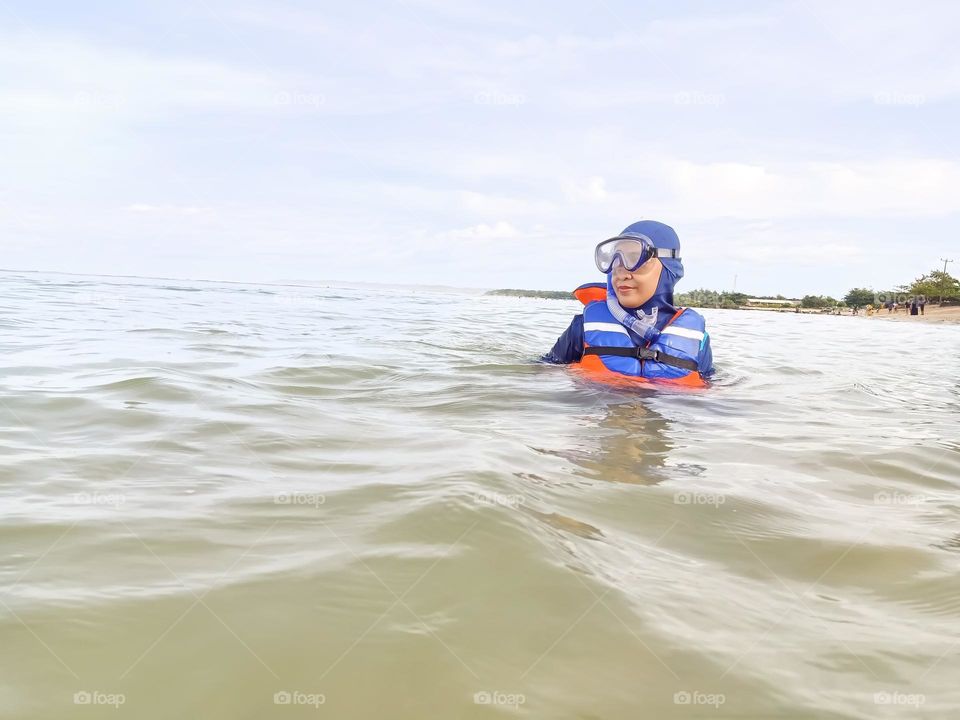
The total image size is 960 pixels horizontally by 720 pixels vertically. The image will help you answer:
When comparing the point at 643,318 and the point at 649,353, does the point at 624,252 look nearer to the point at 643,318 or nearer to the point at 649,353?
the point at 643,318

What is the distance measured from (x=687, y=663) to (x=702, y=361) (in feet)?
17.4

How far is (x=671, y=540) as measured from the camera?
2.61 meters

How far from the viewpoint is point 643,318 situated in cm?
655

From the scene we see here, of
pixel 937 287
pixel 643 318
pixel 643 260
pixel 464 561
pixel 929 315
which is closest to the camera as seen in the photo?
pixel 464 561

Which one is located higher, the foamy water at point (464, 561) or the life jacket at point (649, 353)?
the life jacket at point (649, 353)

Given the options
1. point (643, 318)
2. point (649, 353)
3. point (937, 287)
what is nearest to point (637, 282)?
point (643, 318)

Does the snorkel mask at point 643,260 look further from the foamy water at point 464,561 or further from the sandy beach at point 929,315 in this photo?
the sandy beach at point 929,315

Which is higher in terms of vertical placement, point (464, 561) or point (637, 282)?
point (637, 282)

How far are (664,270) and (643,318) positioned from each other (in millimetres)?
539

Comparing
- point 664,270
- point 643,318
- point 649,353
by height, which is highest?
point 664,270

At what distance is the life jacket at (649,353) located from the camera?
6426 millimetres

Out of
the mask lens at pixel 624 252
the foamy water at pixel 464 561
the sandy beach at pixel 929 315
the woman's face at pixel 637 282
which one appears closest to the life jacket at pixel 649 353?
the woman's face at pixel 637 282

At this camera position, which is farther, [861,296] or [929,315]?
[861,296]

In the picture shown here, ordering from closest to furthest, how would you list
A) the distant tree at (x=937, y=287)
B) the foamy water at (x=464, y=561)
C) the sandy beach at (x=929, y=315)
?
1. the foamy water at (x=464, y=561)
2. the sandy beach at (x=929, y=315)
3. the distant tree at (x=937, y=287)
